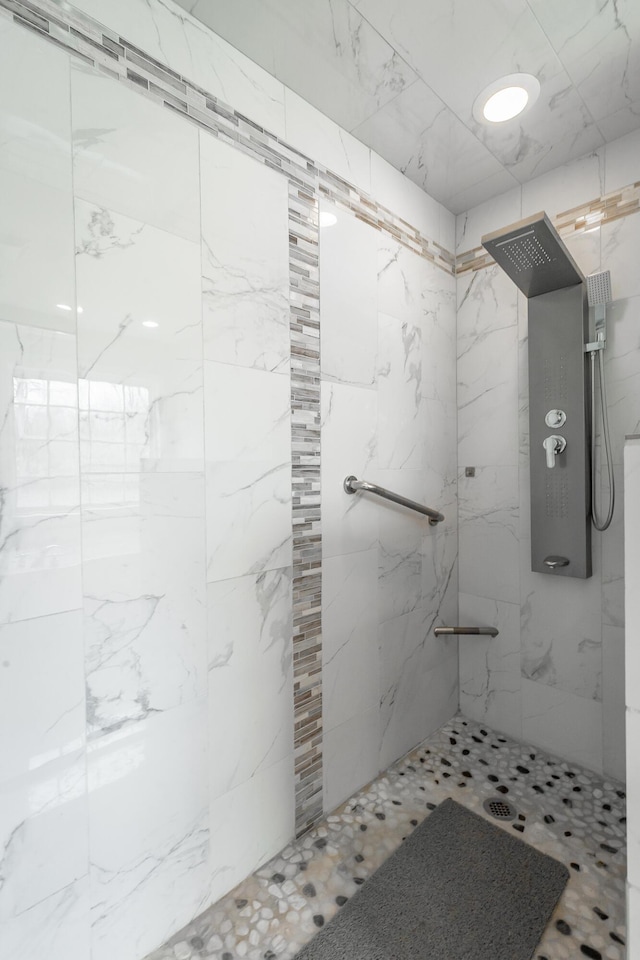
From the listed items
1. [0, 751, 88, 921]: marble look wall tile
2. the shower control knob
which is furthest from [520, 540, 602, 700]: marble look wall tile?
[0, 751, 88, 921]: marble look wall tile

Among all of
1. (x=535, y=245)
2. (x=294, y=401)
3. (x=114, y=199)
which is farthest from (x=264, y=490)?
(x=535, y=245)

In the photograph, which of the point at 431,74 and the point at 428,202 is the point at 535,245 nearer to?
the point at 431,74

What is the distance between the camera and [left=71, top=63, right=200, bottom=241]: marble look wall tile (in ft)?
3.14

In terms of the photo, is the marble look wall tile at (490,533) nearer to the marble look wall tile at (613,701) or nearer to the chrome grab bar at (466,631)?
the chrome grab bar at (466,631)

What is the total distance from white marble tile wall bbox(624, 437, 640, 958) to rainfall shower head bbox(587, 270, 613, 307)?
1065mm

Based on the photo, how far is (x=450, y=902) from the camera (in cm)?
118

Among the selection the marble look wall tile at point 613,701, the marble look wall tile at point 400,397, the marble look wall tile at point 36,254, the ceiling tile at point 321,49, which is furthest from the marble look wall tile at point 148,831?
the ceiling tile at point 321,49

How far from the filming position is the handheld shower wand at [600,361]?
1.62 metres

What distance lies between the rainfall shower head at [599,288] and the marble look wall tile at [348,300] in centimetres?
77

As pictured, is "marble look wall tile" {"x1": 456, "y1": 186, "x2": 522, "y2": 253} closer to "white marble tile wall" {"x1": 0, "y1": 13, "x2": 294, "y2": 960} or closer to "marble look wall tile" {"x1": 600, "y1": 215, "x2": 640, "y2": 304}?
→ "marble look wall tile" {"x1": 600, "y1": 215, "x2": 640, "y2": 304}

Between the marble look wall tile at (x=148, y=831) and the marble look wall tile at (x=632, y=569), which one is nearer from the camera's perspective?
the marble look wall tile at (x=632, y=569)

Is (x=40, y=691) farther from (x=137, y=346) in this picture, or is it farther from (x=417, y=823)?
(x=417, y=823)

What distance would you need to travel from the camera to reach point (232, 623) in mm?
1215

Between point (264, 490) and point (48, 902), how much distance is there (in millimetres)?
973
